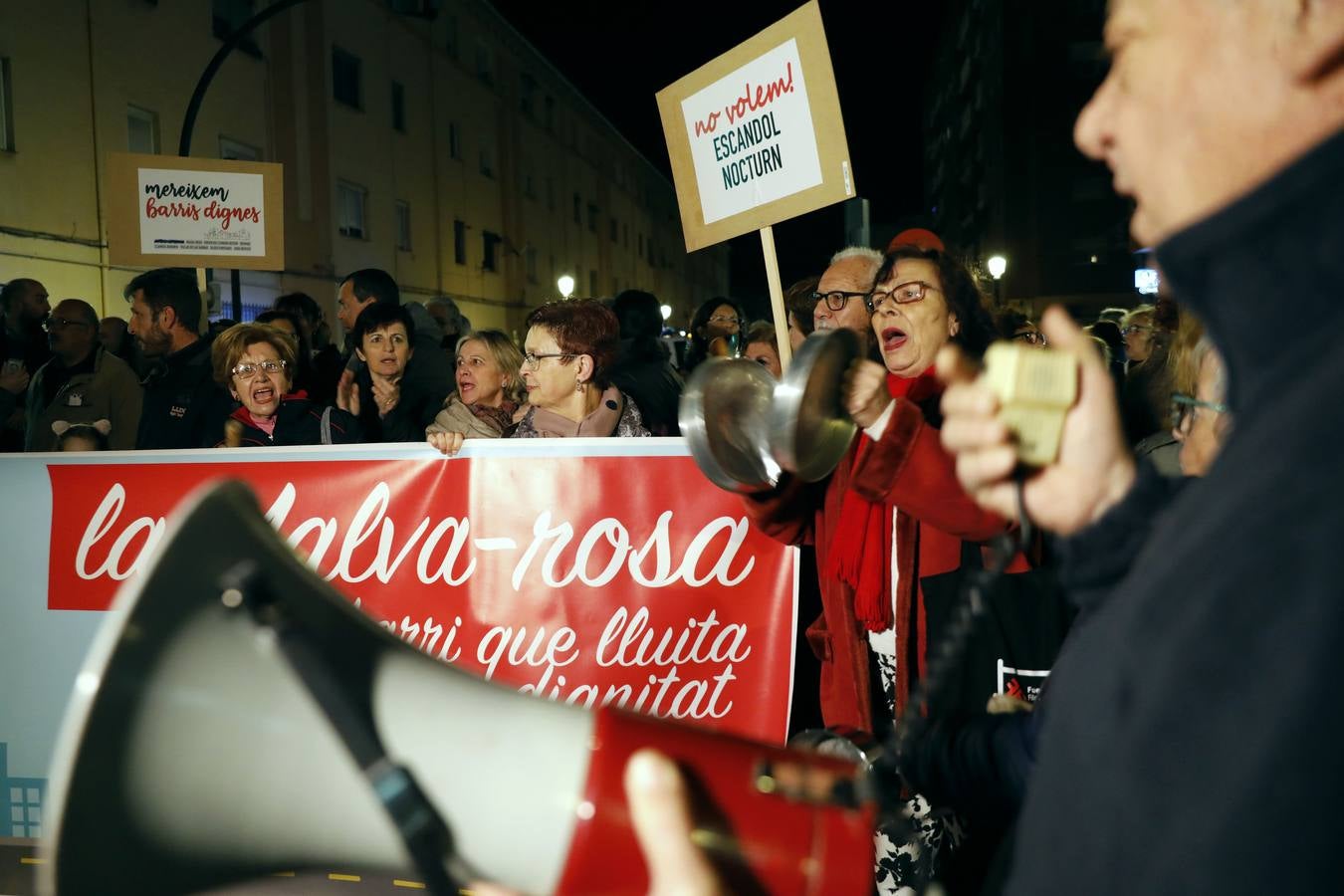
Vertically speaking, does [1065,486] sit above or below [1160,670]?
above

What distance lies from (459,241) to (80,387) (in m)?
23.9

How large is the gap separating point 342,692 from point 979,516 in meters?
1.54

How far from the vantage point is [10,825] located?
3.44 metres

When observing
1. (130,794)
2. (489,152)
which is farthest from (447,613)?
(489,152)

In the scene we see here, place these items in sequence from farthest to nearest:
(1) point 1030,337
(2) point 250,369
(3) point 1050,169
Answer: (3) point 1050,169 < (1) point 1030,337 < (2) point 250,369

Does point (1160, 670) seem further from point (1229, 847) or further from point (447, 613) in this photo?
point (447, 613)

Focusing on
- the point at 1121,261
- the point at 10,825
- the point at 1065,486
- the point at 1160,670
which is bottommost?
the point at 10,825

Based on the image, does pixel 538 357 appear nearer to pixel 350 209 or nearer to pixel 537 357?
pixel 537 357

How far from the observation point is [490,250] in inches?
1233

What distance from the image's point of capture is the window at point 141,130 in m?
15.2

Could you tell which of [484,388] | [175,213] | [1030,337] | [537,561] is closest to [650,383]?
[484,388]

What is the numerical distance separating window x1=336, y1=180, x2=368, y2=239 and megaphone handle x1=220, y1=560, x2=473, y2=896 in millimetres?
21730

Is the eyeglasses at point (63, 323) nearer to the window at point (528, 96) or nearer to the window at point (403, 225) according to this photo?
the window at point (403, 225)

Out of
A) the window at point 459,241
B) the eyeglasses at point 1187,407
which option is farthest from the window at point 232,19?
the eyeglasses at point 1187,407
